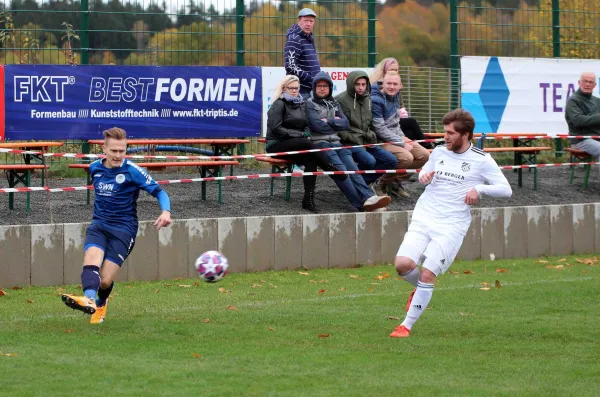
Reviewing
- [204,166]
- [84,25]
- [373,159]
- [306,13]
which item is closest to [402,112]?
[373,159]

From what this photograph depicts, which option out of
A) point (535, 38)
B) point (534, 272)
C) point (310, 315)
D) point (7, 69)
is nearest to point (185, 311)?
point (310, 315)

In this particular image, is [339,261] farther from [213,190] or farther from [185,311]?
[185,311]

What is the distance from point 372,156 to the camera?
1697 cm

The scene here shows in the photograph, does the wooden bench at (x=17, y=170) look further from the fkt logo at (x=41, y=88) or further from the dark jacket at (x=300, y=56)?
the dark jacket at (x=300, y=56)

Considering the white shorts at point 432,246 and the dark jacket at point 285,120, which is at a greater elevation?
the dark jacket at point 285,120

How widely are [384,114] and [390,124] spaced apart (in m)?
0.22

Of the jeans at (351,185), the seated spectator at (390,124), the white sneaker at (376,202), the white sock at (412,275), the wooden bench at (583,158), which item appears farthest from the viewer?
the wooden bench at (583,158)

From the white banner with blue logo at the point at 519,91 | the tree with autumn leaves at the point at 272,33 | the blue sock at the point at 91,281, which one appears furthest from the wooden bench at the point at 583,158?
the blue sock at the point at 91,281

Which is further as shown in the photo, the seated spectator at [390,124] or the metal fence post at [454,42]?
the metal fence post at [454,42]

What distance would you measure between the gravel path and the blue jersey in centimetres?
407

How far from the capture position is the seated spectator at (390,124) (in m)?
17.3

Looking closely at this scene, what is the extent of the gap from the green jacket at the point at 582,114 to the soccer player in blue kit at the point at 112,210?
10.9m

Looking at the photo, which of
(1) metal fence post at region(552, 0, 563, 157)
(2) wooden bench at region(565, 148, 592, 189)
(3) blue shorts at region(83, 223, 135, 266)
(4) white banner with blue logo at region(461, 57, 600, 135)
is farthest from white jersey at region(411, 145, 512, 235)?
(1) metal fence post at region(552, 0, 563, 157)

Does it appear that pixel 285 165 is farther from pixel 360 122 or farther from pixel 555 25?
pixel 555 25
